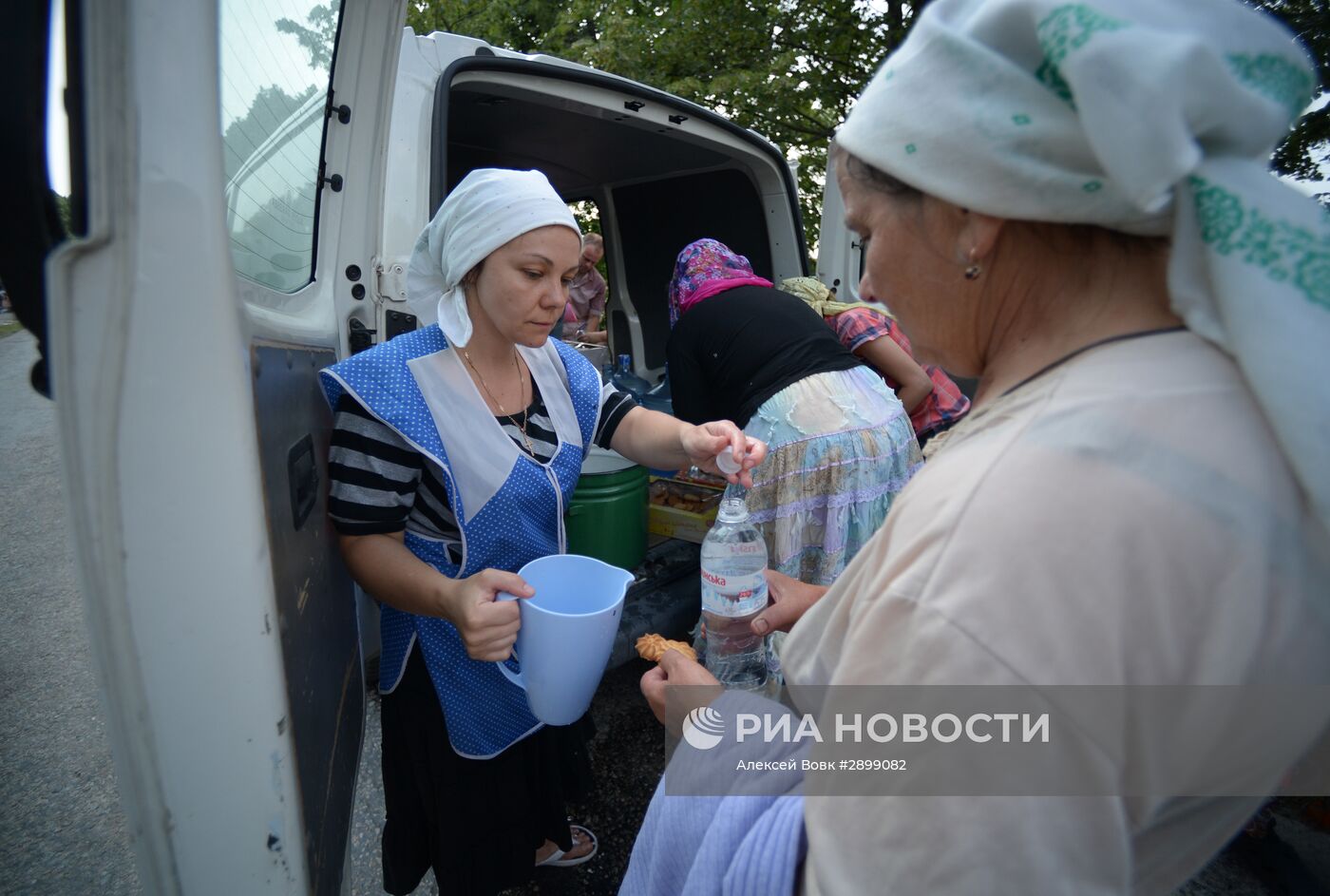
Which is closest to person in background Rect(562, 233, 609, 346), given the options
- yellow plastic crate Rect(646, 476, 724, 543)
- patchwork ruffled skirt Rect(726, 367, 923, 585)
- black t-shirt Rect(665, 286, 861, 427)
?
yellow plastic crate Rect(646, 476, 724, 543)

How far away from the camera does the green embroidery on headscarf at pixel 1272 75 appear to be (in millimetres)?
671

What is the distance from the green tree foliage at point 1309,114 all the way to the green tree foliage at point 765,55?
440cm

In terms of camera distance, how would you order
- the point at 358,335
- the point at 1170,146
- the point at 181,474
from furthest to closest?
the point at 358,335, the point at 181,474, the point at 1170,146

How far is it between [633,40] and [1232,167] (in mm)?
9442

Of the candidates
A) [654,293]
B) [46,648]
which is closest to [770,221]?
[654,293]

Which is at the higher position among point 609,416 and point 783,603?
point 609,416

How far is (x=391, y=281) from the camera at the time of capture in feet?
6.43

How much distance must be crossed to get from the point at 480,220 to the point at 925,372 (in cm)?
235

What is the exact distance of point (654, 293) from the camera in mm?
5980

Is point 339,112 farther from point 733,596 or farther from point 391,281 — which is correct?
point 733,596

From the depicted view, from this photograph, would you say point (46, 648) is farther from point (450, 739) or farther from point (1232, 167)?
point (1232, 167)

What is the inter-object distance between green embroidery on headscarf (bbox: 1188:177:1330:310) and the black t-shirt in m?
2.00

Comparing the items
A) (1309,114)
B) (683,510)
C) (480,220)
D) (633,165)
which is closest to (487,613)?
(480,220)

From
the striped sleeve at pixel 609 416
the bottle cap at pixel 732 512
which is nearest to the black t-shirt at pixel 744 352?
the bottle cap at pixel 732 512
